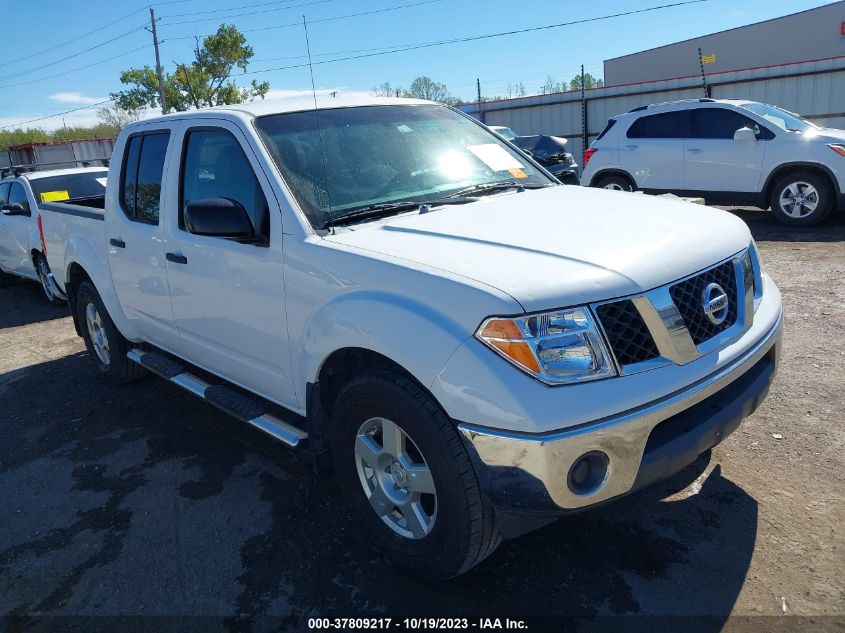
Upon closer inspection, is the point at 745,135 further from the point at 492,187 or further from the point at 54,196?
the point at 54,196

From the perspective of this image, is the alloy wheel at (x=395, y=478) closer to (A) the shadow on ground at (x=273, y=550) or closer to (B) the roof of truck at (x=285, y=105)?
(A) the shadow on ground at (x=273, y=550)

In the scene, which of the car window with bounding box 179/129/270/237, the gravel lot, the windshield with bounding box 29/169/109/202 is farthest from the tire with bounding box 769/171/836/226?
the windshield with bounding box 29/169/109/202

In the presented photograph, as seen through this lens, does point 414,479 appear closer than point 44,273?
Yes

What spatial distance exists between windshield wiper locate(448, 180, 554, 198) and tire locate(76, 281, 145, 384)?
3109 mm

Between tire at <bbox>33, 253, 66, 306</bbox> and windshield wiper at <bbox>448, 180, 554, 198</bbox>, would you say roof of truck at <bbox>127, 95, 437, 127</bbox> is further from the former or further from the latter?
tire at <bbox>33, 253, 66, 306</bbox>

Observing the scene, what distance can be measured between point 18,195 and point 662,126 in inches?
383

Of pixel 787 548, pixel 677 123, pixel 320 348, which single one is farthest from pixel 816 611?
pixel 677 123

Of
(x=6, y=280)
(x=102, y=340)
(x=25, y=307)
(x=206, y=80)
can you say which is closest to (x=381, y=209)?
(x=102, y=340)

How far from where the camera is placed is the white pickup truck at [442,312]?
221 centimetres

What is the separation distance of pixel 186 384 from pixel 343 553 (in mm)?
1638

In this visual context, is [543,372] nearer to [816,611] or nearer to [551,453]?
[551,453]

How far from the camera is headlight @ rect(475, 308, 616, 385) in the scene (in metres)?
2.19

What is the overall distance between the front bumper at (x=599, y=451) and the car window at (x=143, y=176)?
281 centimetres

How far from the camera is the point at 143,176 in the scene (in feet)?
14.2
